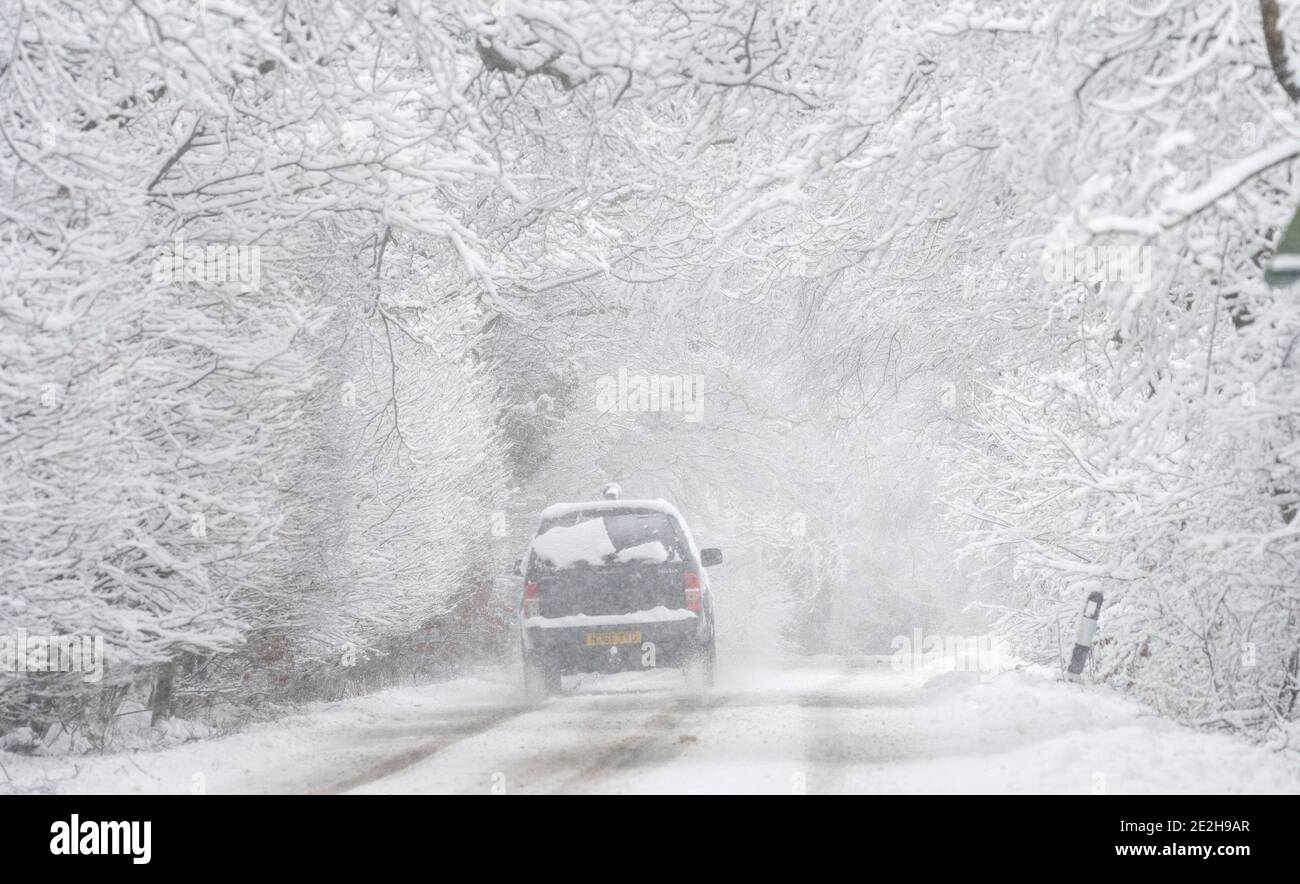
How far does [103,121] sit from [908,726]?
6.70 m

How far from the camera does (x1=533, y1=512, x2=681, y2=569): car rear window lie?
46.3 ft

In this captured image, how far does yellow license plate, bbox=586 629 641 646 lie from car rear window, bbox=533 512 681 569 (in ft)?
2.25

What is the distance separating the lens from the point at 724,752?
8.84 meters

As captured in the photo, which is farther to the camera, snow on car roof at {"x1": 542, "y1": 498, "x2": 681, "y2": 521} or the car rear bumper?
snow on car roof at {"x1": 542, "y1": 498, "x2": 681, "y2": 521}

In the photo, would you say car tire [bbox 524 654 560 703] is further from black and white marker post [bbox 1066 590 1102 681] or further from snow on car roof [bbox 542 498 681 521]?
black and white marker post [bbox 1066 590 1102 681]

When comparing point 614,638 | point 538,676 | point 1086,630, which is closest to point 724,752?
point 1086,630

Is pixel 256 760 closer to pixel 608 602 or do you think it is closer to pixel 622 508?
pixel 608 602

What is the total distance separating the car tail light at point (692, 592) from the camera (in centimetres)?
1416

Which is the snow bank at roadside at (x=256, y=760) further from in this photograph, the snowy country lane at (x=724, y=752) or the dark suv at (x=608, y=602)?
the dark suv at (x=608, y=602)

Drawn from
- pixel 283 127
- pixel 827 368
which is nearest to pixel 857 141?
pixel 283 127

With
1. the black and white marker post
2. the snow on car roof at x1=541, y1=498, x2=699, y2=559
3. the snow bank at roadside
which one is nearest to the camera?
the snow bank at roadside

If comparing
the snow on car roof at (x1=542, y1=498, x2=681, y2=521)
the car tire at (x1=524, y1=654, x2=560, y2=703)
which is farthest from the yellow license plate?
the snow on car roof at (x1=542, y1=498, x2=681, y2=521)

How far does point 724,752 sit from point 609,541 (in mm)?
5502

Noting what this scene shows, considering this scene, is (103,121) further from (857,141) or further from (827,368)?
(827,368)
